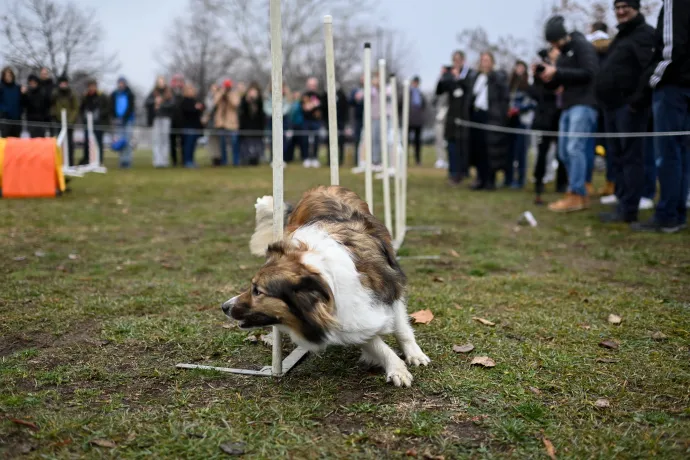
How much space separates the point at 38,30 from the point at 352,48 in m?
28.1

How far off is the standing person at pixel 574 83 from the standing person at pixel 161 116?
12.4 m

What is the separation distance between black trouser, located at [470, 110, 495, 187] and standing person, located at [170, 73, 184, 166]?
9.60m

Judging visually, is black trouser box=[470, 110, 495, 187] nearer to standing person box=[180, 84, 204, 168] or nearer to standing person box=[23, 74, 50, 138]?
standing person box=[180, 84, 204, 168]

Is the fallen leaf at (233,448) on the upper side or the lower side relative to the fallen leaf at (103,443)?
lower

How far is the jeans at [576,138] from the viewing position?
894cm

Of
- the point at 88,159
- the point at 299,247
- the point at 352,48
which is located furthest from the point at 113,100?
the point at 352,48

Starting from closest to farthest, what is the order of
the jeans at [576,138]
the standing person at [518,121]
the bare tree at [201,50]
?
the jeans at [576,138] < the standing person at [518,121] < the bare tree at [201,50]

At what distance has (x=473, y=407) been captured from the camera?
3.05 m

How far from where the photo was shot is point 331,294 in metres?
3.05

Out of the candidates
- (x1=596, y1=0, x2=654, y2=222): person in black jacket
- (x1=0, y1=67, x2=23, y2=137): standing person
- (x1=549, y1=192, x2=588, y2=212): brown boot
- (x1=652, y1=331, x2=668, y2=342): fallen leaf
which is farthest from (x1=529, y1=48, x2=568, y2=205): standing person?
(x1=0, y1=67, x2=23, y2=137): standing person

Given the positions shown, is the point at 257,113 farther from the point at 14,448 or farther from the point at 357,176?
the point at 14,448

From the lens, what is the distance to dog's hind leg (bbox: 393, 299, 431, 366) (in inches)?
142

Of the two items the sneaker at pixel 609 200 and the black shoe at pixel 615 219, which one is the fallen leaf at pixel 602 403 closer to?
the black shoe at pixel 615 219

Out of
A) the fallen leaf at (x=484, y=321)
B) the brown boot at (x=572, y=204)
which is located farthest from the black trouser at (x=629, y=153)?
the fallen leaf at (x=484, y=321)
